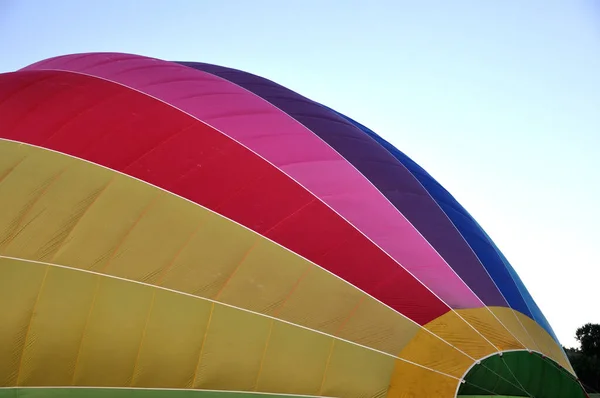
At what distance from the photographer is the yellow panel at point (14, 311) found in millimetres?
6855

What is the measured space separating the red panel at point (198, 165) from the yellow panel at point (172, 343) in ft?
3.67

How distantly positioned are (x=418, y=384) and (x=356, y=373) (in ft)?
1.91

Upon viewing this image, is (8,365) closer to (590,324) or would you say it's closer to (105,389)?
(105,389)

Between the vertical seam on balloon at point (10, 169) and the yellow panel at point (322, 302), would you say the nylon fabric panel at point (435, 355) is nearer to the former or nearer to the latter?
the yellow panel at point (322, 302)

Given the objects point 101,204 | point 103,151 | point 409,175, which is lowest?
point 101,204

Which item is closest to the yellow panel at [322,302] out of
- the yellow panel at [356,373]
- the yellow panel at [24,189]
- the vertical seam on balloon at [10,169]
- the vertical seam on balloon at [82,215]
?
the yellow panel at [356,373]

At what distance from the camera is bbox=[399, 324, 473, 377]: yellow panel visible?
6.23m

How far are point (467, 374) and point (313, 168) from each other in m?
3.01

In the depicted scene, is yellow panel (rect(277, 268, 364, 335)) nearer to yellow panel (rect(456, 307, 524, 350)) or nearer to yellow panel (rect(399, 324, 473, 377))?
yellow panel (rect(399, 324, 473, 377))

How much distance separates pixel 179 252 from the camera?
698cm

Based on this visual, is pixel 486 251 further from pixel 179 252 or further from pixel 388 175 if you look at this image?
pixel 179 252

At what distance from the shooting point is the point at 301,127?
8.87 metres

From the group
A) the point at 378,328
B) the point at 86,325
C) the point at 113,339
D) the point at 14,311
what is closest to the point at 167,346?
the point at 113,339

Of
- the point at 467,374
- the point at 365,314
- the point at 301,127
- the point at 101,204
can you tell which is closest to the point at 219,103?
the point at 301,127
